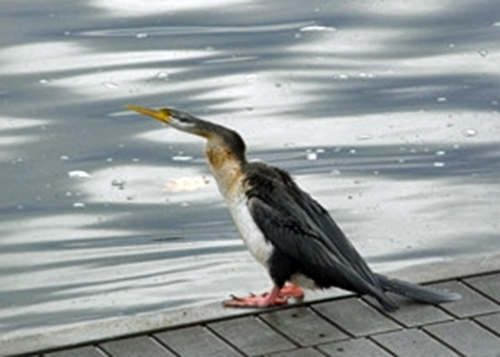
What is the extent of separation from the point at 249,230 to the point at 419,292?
2.07ft

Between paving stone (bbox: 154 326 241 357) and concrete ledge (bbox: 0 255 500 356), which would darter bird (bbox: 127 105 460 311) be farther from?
paving stone (bbox: 154 326 241 357)

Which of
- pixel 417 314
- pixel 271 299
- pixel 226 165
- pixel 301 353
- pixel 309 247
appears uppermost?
pixel 226 165

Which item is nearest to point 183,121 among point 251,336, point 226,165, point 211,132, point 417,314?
point 211,132

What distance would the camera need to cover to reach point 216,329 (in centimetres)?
802

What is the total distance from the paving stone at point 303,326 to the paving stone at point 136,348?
45 centimetres

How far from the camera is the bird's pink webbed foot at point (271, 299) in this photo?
8242 mm

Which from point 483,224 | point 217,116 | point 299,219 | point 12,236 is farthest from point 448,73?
point 299,219

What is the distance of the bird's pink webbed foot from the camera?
324 inches

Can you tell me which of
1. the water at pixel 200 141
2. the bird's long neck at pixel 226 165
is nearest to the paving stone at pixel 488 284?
the bird's long neck at pixel 226 165

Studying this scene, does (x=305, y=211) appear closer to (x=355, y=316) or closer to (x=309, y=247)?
(x=309, y=247)

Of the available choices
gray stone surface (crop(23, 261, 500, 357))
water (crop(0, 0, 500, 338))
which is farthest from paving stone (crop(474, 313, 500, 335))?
water (crop(0, 0, 500, 338))

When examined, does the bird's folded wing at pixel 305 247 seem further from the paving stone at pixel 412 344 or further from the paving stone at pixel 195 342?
the paving stone at pixel 195 342

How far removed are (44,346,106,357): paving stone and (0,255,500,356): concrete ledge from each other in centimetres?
3

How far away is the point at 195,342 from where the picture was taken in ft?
25.9
